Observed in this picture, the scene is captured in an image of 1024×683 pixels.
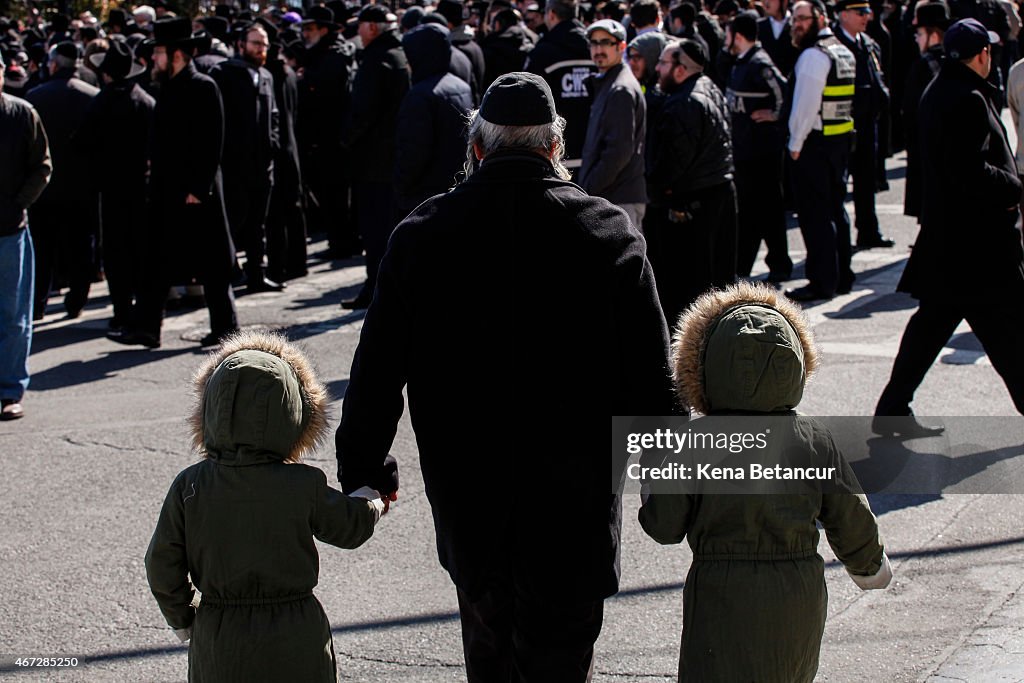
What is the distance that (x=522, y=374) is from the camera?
3215mm

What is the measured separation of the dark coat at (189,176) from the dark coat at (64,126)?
1.42 m

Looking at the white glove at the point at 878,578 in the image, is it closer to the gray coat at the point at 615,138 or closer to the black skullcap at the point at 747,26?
the gray coat at the point at 615,138

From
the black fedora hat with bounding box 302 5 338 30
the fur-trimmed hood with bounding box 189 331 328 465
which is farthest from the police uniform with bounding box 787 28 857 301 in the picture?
the fur-trimmed hood with bounding box 189 331 328 465

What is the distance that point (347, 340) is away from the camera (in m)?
9.12

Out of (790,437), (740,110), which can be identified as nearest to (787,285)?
(740,110)

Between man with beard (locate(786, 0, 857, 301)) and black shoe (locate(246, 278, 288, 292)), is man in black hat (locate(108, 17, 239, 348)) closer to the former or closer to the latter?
black shoe (locate(246, 278, 288, 292))

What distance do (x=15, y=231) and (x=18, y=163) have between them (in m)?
0.38

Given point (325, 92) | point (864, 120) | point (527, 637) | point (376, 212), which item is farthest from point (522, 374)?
point (325, 92)

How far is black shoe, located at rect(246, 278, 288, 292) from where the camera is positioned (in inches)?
441

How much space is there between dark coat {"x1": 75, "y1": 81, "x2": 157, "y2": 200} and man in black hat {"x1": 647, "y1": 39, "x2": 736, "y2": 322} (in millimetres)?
3658

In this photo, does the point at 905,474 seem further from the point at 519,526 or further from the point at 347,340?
the point at 347,340

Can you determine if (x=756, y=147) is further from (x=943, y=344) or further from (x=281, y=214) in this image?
(x=943, y=344)

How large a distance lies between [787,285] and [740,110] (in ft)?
4.61

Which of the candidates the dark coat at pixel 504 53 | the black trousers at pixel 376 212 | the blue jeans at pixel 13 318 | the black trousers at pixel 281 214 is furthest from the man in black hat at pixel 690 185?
the dark coat at pixel 504 53
